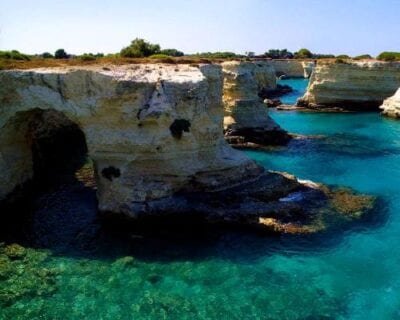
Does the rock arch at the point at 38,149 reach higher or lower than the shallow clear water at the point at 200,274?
higher

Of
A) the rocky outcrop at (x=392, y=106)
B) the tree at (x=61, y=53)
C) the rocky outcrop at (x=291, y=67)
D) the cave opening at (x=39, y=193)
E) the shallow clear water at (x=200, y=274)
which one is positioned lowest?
the shallow clear water at (x=200, y=274)

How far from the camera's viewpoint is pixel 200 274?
1708cm

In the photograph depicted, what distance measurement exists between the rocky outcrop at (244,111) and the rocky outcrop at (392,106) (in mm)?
18940

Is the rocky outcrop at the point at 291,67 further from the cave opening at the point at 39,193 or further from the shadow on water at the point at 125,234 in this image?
the shadow on water at the point at 125,234

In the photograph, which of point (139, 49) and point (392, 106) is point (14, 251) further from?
point (392, 106)

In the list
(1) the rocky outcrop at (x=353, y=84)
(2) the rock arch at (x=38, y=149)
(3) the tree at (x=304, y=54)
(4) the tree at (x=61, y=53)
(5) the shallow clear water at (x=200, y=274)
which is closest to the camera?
(5) the shallow clear water at (x=200, y=274)

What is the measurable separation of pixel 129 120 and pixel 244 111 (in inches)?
708

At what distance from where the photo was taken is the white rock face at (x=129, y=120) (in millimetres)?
20875

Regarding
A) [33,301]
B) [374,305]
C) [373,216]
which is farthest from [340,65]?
[33,301]

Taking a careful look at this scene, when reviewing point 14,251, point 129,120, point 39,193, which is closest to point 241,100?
point 129,120

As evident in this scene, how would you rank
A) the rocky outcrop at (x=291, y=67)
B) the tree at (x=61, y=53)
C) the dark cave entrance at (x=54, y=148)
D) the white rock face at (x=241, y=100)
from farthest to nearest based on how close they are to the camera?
1. the rocky outcrop at (x=291, y=67)
2. the tree at (x=61, y=53)
3. the white rock face at (x=241, y=100)
4. the dark cave entrance at (x=54, y=148)

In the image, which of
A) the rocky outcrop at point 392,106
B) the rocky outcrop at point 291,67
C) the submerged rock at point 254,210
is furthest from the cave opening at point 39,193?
the rocky outcrop at point 291,67

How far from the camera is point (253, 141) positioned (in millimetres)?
37156

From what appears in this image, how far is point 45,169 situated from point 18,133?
6.33 meters
